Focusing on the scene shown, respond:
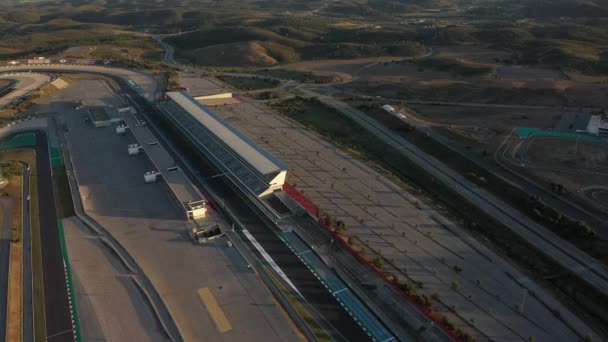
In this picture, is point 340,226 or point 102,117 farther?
point 102,117

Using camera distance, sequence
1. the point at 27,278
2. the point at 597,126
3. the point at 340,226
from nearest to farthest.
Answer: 1. the point at 27,278
2. the point at 340,226
3. the point at 597,126

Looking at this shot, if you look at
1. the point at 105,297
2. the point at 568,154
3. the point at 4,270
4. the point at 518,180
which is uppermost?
the point at 568,154

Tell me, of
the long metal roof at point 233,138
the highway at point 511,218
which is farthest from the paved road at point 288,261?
the highway at point 511,218

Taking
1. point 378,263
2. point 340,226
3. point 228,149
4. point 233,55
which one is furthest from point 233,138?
point 233,55

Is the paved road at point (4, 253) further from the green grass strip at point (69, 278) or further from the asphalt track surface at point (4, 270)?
the green grass strip at point (69, 278)

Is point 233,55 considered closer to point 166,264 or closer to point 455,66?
point 455,66

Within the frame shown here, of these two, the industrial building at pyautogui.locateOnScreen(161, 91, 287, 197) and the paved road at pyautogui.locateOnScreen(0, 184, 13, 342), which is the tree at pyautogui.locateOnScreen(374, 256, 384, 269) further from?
the paved road at pyautogui.locateOnScreen(0, 184, 13, 342)

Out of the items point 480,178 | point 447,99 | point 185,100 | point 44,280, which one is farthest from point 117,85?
point 480,178
